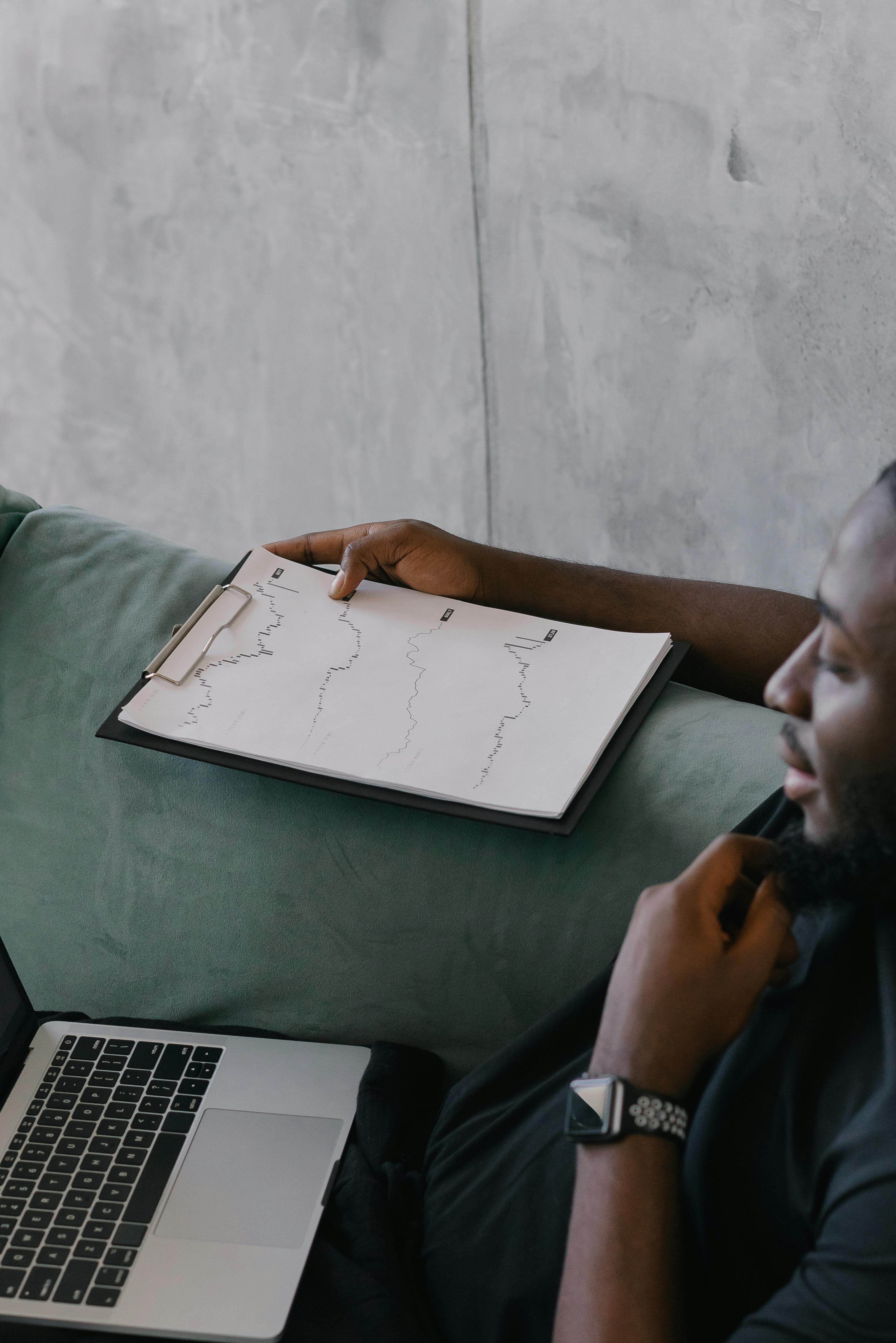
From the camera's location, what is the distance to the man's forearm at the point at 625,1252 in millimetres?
671

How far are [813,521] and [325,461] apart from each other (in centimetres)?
94

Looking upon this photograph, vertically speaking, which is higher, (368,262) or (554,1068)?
(368,262)

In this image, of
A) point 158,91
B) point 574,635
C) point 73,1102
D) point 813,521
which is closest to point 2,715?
point 73,1102

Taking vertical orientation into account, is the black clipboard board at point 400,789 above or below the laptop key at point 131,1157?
above

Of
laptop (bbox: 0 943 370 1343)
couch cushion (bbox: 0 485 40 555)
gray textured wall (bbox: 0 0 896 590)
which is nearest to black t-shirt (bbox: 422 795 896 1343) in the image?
laptop (bbox: 0 943 370 1343)

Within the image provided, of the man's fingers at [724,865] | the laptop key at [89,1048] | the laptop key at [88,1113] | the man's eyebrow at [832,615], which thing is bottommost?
the laptop key at [88,1113]

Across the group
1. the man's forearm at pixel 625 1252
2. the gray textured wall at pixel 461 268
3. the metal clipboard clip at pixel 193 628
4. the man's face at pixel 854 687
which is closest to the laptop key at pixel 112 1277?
the man's forearm at pixel 625 1252

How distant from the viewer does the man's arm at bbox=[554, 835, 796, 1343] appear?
0.68 meters

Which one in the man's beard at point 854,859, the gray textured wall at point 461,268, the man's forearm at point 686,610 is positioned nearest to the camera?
the man's beard at point 854,859

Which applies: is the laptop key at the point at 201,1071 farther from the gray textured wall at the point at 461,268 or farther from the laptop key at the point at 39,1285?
the gray textured wall at the point at 461,268

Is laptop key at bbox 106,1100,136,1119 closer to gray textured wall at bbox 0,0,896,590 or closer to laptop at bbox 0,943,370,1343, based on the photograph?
laptop at bbox 0,943,370,1343

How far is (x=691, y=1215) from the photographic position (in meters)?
0.71

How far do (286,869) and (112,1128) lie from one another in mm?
252

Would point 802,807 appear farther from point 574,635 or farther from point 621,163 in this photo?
point 621,163
